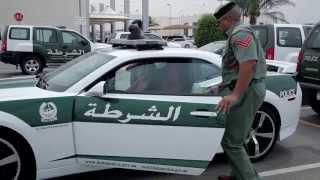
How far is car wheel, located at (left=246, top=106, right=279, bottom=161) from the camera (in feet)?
18.4

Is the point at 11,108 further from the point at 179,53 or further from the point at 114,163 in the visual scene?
the point at 179,53

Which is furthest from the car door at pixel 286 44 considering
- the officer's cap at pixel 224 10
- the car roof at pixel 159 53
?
the officer's cap at pixel 224 10

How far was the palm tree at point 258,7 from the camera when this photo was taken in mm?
31709

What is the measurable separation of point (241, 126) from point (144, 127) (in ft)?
3.01

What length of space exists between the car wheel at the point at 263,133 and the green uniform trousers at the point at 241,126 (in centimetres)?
136

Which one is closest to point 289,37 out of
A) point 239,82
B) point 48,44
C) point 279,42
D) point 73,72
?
point 279,42

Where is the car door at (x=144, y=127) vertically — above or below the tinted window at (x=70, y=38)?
below

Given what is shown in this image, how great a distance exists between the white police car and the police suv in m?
12.8

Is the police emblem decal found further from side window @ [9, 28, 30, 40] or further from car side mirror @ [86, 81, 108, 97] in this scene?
side window @ [9, 28, 30, 40]

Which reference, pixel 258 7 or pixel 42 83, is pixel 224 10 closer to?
pixel 42 83

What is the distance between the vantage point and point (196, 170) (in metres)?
4.58

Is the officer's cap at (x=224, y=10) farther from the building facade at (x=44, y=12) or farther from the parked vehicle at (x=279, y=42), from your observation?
the building facade at (x=44, y=12)

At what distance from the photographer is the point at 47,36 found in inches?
696

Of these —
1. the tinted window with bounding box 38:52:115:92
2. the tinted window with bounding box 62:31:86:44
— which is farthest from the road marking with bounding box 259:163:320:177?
the tinted window with bounding box 62:31:86:44
